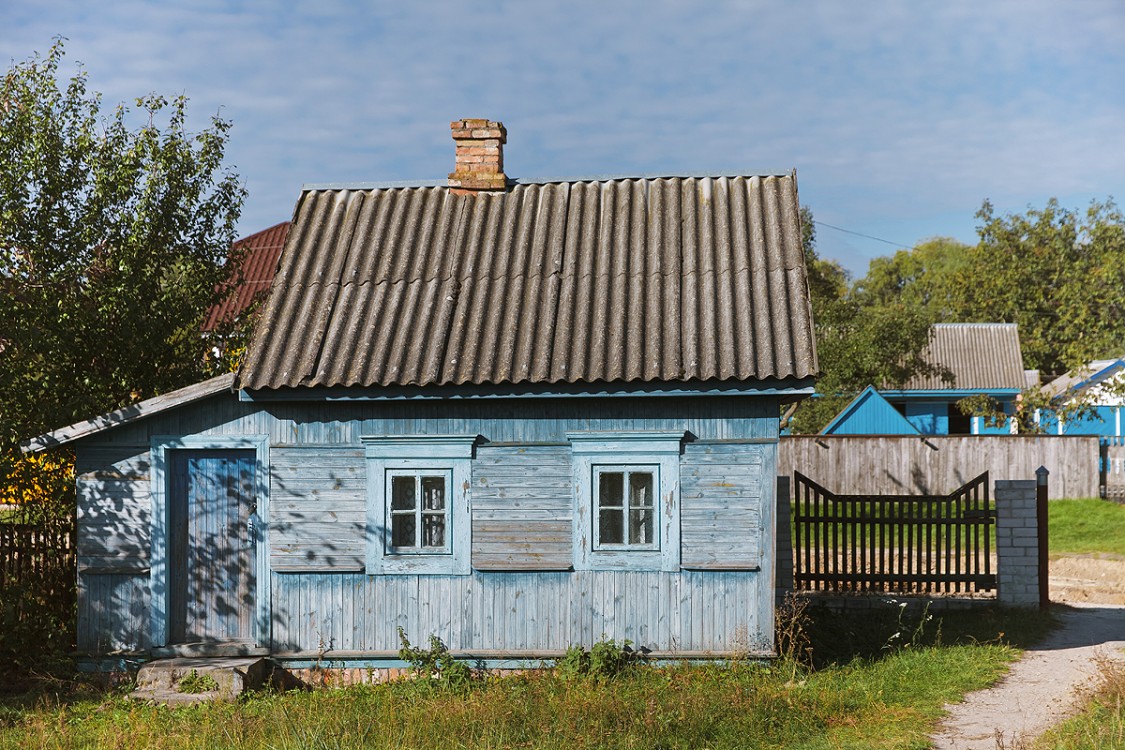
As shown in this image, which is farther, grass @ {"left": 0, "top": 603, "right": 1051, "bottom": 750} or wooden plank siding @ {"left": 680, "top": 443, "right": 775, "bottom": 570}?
wooden plank siding @ {"left": 680, "top": 443, "right": 775, "bottom": 570}

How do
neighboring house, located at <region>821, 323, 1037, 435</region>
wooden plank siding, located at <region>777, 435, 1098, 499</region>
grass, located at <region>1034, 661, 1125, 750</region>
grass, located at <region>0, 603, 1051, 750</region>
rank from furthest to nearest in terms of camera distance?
neighboring house, located at <region>821, 323, 1037, 435</region> < wooden plank siding, located at <region>777, 435, 1098, 499</region> < grass, located at <region>0, 603, 1051, 750</region> < grass, located at <region>1034, 661, 1125, 750</region>

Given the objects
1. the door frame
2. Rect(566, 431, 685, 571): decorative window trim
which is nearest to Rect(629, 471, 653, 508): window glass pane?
Rect(566, 431, 685, 571): decorative window trim

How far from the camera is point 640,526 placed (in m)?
10.2

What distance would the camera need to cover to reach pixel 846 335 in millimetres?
34625

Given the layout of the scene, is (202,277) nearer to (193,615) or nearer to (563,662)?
(193,615)

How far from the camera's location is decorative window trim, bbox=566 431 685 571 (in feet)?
33.2

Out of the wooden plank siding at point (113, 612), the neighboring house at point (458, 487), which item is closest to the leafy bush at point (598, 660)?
the neighboring house at point (458, 487)

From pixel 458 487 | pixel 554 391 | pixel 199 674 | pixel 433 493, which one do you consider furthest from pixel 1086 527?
pixel 199 674

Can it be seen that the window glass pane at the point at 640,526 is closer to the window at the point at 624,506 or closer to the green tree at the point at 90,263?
the window at the point at 624,506

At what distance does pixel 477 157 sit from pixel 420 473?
14.0 feet

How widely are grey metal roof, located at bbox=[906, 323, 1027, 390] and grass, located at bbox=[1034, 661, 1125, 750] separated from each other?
107 feet

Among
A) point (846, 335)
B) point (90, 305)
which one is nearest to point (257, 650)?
point (90, 305)

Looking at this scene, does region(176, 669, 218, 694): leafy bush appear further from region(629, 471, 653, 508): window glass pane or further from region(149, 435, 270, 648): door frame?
region(629, 471, 653, 508): window glass pane

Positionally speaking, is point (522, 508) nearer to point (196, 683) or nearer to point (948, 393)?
point (196, 683)
